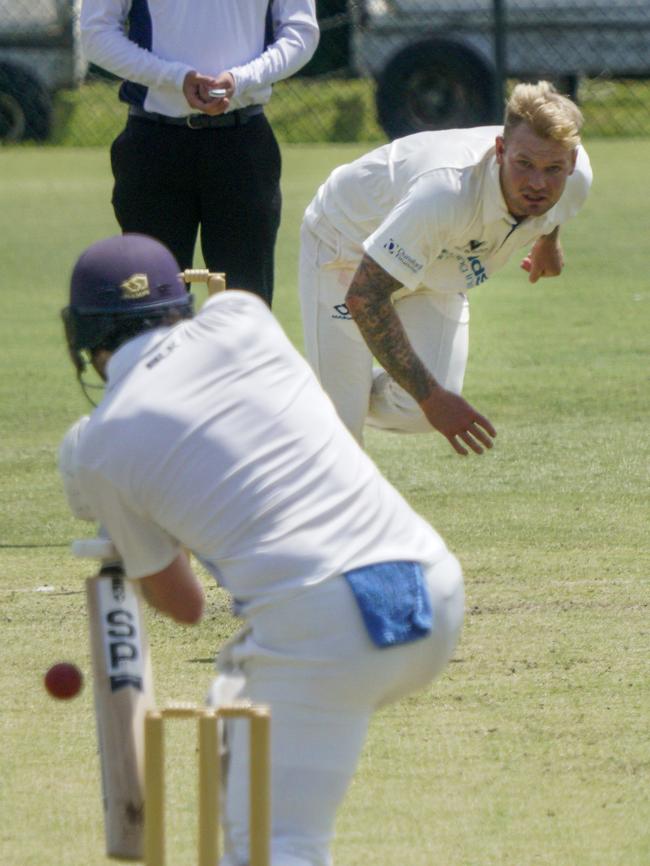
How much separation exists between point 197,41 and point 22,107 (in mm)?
12162

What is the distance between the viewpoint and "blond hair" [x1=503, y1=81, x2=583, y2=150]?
5062 mm

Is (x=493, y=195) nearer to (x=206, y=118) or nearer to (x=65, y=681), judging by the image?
(x=206, y=118)

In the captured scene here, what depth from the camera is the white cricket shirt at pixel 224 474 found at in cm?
318

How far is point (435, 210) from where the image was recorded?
5.30m

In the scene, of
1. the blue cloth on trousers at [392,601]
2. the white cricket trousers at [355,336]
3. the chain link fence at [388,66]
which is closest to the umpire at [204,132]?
the white cricket trousers at [355,336]

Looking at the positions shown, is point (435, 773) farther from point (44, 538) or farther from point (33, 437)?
point (33, 437)

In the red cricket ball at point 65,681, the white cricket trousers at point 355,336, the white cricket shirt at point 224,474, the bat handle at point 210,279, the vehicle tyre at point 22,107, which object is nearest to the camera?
the white cricket shirt at point 224,474

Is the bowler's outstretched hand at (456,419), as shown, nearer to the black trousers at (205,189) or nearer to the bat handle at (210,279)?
the bat handle at (210,279)

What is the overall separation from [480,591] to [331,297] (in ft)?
3.62

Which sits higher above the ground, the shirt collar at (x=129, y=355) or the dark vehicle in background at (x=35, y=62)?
the shirt collar at (x=129, y=355)

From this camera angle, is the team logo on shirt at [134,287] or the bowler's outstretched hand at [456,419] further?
the bowler's outstretched hand at [456,419]

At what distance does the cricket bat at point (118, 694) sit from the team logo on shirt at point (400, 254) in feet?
6.72

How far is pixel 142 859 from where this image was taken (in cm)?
338

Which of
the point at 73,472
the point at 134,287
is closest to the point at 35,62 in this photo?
the point at 134,287
